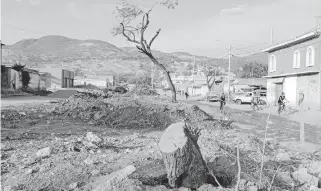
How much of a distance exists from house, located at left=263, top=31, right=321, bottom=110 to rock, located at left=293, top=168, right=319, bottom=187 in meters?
18.4

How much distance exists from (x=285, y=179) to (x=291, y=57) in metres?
23.4

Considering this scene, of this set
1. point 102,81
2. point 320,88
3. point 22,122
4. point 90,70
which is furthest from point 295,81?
point 90,70

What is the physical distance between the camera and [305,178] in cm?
A: 486

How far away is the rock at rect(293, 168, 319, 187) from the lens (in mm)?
4645

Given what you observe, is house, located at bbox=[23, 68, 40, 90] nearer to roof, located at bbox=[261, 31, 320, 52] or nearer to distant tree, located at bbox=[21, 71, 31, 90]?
distant tree, located at bbox=[21, 71, 31, 90]

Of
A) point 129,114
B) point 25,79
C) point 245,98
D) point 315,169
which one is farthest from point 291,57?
point 25,79

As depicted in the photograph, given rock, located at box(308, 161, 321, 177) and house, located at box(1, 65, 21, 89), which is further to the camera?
house, located at box(1, 65, 21, 89)

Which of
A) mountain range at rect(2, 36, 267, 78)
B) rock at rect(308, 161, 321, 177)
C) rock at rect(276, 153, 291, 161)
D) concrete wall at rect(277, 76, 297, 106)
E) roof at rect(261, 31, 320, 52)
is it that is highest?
mountain range at rect(2, 36, 267, 78)

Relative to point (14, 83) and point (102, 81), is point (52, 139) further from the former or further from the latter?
point (102, 81)

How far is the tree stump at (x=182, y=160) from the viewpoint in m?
4.02

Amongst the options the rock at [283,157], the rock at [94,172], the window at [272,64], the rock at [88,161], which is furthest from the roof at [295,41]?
the rock at [94,172]

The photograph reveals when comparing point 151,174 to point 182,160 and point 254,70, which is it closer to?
point 182,160

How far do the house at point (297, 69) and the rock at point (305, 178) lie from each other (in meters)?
18.4

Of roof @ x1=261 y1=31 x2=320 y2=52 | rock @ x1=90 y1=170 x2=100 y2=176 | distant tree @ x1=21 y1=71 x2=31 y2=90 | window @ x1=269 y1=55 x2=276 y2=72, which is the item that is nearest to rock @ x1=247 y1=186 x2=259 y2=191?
rock @ x1=90 y1=170 x2=100 y2=176
